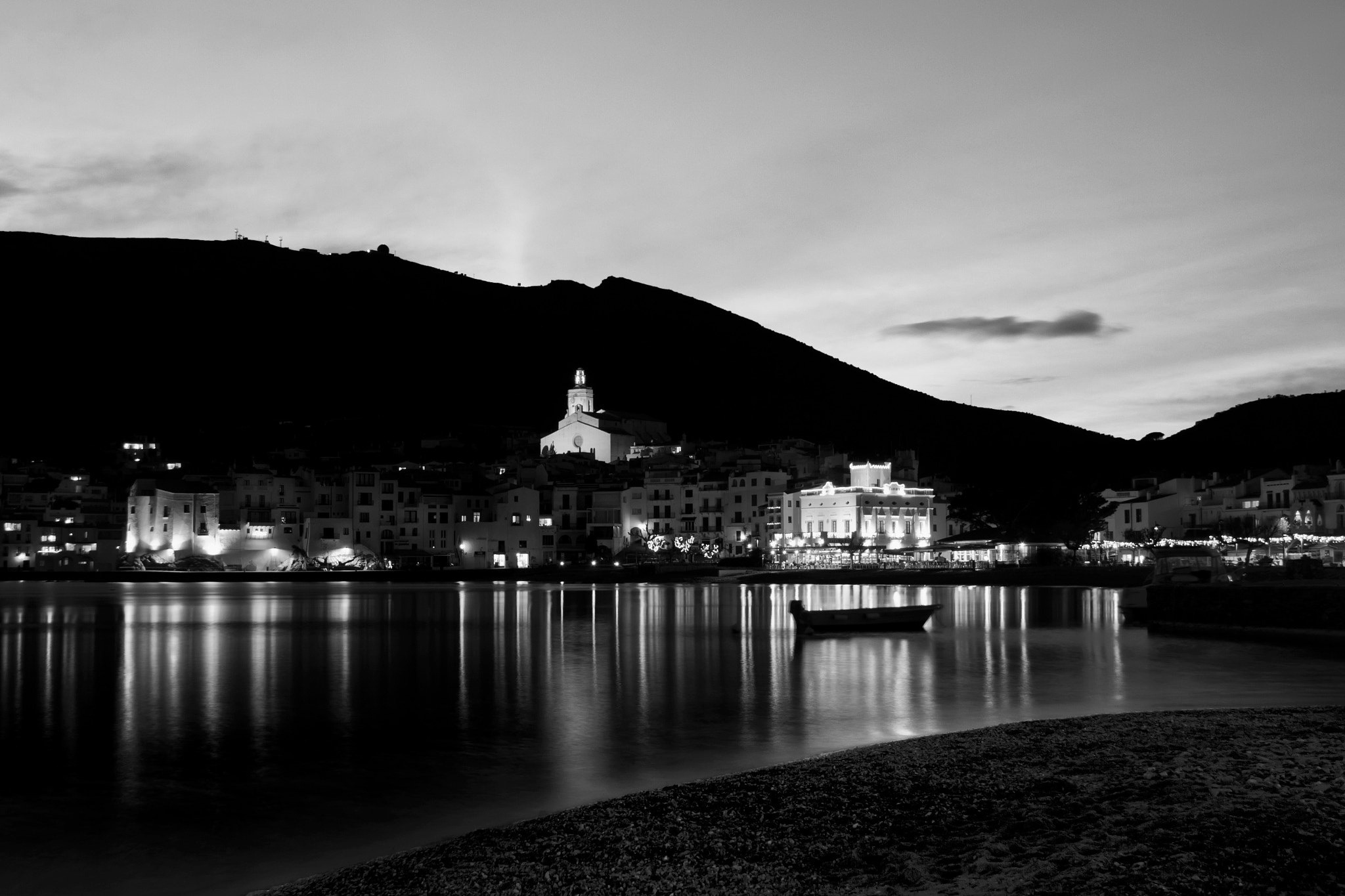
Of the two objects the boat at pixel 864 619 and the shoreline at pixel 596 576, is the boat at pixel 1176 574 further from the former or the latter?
the shoreline at pixel 596 576

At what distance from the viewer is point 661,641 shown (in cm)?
3519

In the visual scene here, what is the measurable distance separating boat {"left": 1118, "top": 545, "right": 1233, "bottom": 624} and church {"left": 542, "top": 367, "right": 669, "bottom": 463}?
2655 inches

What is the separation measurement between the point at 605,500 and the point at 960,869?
84.1 metres

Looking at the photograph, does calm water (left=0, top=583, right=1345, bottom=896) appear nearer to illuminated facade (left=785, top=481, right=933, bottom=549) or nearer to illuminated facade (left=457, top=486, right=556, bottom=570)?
illuminated facade (left=785, top=481, right=933, bottom=549)

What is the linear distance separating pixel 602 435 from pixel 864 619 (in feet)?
286

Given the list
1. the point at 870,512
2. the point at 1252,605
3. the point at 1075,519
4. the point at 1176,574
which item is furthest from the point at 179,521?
the point at 1252,605

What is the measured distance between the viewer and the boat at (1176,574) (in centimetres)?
4072

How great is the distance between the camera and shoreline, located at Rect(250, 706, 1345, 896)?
8.17 m

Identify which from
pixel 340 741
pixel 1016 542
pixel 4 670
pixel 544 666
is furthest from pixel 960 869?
pixel 1016 542

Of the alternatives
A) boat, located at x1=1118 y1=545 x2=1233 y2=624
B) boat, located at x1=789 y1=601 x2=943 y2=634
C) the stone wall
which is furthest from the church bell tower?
the stone wall

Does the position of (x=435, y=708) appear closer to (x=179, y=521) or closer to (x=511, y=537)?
(x=511, y=537)

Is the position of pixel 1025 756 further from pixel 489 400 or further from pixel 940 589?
pixel 489 400

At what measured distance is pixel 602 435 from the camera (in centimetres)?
12462

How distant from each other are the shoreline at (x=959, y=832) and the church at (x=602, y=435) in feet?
340
